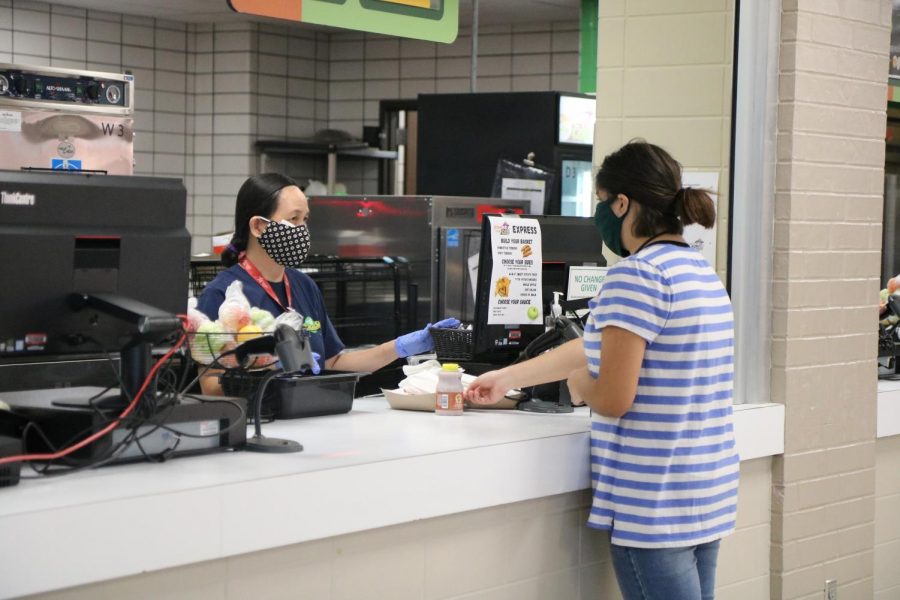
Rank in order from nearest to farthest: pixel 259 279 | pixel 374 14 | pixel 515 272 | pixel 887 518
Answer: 1. pixel 515 272
2. pixel 374 14
3. pixel 259 279
4. pixel 887 518

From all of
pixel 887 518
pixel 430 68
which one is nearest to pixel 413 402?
pixel 887 518

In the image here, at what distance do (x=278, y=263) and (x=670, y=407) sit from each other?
141 cm

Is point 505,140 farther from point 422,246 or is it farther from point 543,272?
point 543,272

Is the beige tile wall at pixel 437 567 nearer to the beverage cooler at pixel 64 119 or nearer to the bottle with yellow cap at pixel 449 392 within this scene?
the bottle with yellow cap at pixel 449 392

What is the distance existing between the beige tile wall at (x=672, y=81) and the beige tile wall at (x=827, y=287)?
0.56ft

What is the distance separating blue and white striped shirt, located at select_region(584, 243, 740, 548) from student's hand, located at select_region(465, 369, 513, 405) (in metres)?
0.35

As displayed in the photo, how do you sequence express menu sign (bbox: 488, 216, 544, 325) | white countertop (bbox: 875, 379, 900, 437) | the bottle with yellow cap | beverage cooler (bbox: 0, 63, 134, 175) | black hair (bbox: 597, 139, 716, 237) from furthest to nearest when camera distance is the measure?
beverage cooler (bbox: 0, 63, 134, 175)
white countertop (bbox: 875, 379, 900, 437)
express menu sign (bbox: 488, 216, 544, 325)
the bottle with yellow cap
black hair (bbox: 597, 139, 716, 237)

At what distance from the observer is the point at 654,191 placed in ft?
8.59

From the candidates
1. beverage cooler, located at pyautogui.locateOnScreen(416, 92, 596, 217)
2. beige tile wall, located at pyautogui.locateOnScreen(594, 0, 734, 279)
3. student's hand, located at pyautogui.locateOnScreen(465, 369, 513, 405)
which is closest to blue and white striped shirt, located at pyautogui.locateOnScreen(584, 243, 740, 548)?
student's hand, located at pyautogui.locateOnScreen(465, 369, 513, 405)

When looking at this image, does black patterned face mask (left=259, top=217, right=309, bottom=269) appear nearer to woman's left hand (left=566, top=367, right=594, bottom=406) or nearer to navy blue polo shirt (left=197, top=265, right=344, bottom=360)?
navy blue polo shirt (left=197, top=265, right=344, bottom=360)

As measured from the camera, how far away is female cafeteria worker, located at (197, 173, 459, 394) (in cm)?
347

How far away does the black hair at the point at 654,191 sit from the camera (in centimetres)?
262

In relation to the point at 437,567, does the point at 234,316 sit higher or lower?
higher

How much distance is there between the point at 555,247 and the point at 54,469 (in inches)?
68.5
